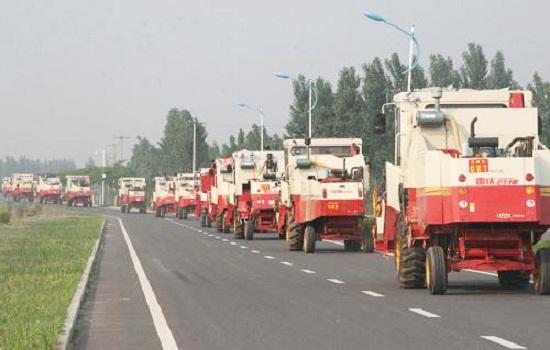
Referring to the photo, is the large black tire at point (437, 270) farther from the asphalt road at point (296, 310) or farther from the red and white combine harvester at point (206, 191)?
the red and white combine harvester at point (206, 191)

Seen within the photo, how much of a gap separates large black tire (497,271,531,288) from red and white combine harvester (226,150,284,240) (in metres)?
22.5

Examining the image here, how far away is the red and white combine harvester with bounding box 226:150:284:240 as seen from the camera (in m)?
48.0

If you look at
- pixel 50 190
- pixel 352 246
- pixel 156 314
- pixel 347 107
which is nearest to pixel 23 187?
pixel 50 190

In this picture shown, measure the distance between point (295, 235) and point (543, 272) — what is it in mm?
18789

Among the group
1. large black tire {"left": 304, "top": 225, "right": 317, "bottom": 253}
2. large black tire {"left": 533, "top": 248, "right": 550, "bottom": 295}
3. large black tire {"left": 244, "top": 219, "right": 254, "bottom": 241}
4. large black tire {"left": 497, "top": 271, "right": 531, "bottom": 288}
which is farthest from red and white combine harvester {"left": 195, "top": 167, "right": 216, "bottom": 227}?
large black tire {"left": 533, "top": 248, "right": 550, "bottom": 295}

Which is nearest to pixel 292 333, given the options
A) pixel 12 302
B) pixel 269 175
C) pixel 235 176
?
pixel 12 302

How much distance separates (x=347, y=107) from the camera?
82312mm

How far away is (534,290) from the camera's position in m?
21.1

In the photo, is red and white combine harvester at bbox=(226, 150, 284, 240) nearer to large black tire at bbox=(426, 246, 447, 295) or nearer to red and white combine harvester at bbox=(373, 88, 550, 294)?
red and white combine harvester at bbox=(373, 88, 550, 294)

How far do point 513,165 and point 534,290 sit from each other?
2.11 m

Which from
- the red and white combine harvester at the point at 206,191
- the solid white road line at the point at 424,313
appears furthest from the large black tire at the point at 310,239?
the red and white combine harvester at the point at 206,191

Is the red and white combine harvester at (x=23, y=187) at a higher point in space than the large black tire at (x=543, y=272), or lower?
higher

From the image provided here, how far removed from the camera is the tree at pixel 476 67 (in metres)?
101

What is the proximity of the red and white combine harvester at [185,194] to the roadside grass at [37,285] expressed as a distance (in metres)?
38.7
